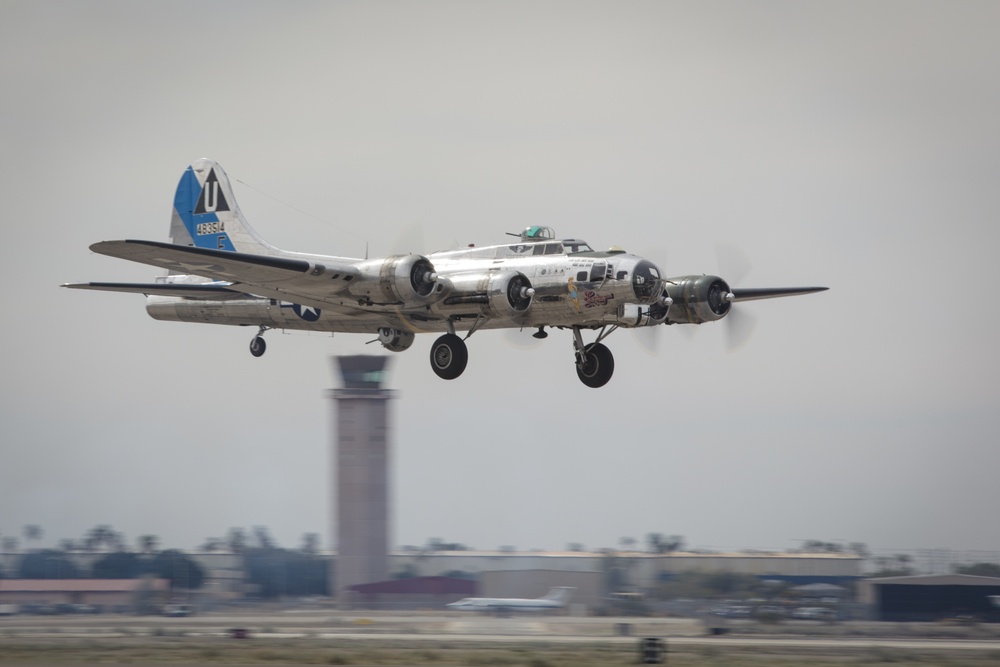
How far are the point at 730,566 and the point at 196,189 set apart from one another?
36.8 m

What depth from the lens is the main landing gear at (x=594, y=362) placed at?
103ft

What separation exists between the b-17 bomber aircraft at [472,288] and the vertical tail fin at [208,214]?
474 cm

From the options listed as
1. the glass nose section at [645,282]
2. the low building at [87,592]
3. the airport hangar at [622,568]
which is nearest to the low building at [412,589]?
the airport hangar at [622,568]

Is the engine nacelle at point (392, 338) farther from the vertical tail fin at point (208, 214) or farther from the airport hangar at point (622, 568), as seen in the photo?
the airport hangar at point (622, 568)

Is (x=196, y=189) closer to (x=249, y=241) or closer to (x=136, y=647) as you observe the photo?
(x=249, y=241)

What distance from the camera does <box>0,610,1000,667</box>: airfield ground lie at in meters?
29.8

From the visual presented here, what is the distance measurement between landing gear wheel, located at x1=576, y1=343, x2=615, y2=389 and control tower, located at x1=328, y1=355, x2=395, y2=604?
172 feet

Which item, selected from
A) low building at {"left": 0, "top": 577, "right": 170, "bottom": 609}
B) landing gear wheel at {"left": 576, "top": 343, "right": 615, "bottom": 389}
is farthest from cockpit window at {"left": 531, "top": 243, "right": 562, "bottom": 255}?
low building at {"left": 0, "top": 577, "right": 170, "bottom": 609}

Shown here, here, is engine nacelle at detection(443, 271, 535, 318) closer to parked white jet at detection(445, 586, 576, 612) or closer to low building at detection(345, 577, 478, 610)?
parked white jet at detection(445, 586, 576, 612)

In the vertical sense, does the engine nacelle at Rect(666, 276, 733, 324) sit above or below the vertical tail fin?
below

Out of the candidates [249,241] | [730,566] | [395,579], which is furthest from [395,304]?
[395,579]

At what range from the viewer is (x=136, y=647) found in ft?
109

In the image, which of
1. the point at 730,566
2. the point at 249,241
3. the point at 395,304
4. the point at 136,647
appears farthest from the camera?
the point at 730,566

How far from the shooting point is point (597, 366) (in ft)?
102
